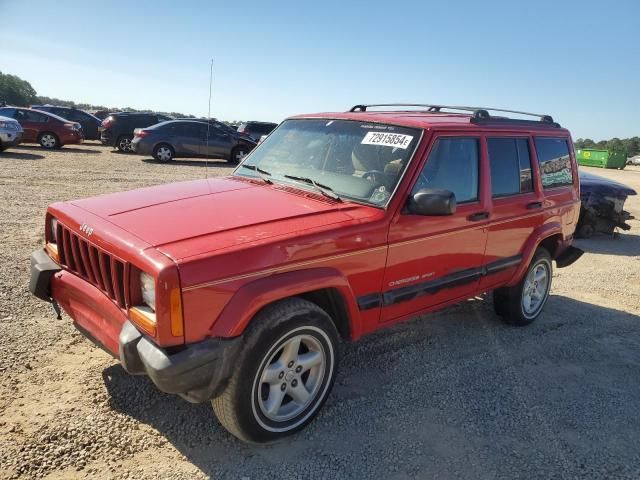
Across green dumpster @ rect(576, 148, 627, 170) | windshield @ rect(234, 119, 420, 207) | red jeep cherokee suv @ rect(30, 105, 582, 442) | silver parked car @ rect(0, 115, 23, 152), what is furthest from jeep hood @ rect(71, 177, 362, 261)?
green dumpster @ rect(576, 148, 627, 170)

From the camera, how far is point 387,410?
11.0ft

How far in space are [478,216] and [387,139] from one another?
0.99m

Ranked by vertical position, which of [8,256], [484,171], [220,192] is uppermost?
[484,171]

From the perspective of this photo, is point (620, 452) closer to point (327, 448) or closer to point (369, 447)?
point (369, 447)

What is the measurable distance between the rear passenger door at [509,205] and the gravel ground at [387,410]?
2.65 ft

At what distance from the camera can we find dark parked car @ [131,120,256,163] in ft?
55.2

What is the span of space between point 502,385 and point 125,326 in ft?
9.18

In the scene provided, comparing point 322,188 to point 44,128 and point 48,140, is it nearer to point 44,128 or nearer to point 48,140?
point 44,128

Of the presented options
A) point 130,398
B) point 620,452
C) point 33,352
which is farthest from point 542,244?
point 33,352

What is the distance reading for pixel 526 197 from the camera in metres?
4.50

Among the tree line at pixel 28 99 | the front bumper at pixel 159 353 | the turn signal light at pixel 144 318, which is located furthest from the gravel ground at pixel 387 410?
the tree line at pixel 28 99

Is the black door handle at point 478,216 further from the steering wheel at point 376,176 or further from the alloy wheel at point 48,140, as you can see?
the alloy wheel at point 48,140

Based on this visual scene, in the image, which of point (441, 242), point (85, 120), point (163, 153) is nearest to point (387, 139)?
point (441, 242)

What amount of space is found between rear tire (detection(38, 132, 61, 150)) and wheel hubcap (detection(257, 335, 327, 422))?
1862 centimetres
